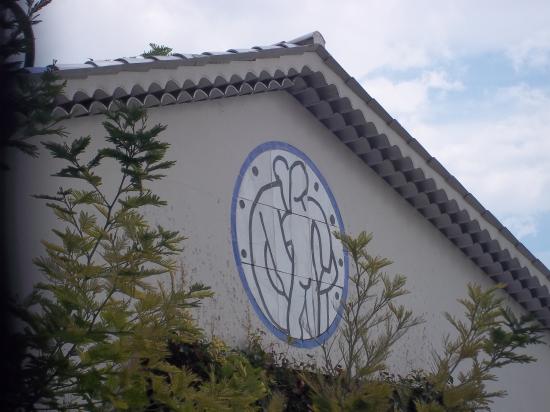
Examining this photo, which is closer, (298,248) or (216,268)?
(216,268)

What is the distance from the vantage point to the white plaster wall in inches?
319

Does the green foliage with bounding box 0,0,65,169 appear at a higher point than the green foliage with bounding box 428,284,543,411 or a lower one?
higher

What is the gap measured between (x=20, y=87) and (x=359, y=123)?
6.37m

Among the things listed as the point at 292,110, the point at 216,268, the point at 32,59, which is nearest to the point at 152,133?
the point at 32,59

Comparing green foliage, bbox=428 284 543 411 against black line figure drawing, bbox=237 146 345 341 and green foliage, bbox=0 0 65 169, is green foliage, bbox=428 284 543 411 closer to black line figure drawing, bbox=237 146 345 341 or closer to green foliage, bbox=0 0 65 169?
green foliage, bbox=0 0 65 169

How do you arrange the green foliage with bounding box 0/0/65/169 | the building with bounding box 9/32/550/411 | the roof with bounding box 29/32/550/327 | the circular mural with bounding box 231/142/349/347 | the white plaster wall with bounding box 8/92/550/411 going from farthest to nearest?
the circular mural with bounding box 231/142/349/347
the building with bounding box 9/32/550/411
the roof with bounding box 29/32/550/327
the white plaster wall with bounding box 8/92/550/411
the green foliage with bounding box 0/0/65/169

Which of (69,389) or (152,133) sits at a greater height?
(152,133)

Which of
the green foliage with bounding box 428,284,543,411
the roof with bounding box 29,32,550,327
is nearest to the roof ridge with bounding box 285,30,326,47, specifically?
the roof with bounding box 29,32,550,327

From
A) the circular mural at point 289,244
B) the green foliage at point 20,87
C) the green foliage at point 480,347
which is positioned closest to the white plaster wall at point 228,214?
the circular mural at point 289,244

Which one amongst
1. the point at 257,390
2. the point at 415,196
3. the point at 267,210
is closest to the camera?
the point at 257,390

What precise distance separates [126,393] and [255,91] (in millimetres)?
5314

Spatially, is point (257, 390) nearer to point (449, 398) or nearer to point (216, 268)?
point (449, 398)

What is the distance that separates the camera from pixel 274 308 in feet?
32.4

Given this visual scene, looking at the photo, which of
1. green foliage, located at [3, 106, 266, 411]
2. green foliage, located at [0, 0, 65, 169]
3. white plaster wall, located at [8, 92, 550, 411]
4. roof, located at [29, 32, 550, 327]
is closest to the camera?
green foliage, located at [3, 106, 266, 411]
